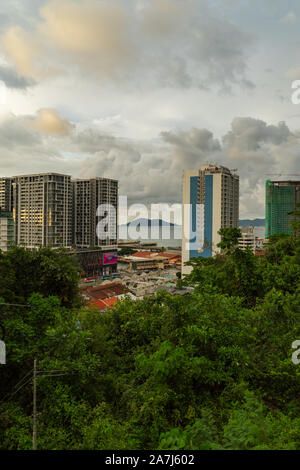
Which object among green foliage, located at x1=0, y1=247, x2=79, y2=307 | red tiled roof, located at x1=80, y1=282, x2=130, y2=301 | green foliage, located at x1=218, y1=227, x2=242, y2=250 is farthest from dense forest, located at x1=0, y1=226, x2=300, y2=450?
red tiled roof, located at x1=80, y1=282, x2=130, y2=301

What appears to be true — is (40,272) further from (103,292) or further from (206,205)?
(206,205)

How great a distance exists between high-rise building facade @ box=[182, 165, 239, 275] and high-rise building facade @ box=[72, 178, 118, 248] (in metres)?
19.0

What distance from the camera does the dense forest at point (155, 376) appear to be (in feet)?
12.9

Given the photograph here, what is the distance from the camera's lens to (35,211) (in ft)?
179

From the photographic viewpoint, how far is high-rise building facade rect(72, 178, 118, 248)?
60094 millimetres

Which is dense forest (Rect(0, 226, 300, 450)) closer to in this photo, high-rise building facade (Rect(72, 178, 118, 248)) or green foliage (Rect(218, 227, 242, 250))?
green foliage (Rect(218, 227, 242, 250))

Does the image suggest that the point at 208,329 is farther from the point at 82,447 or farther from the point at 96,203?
the point at 96,203

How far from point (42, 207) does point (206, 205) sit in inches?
1164

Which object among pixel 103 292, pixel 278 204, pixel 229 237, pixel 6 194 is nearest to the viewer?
pixel 229 237

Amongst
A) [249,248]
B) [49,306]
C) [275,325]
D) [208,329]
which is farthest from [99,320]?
[249,248]

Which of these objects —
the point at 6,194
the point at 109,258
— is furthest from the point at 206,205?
the point at 6,194

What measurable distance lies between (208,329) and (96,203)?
5655 centimetres

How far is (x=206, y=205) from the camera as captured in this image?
47.6 meters
